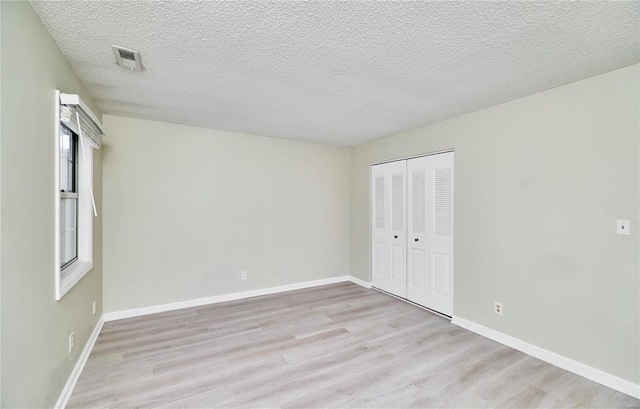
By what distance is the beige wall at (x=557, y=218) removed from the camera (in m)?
2.13

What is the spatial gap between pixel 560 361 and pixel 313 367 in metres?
2.14

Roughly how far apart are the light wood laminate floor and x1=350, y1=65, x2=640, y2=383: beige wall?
0.34 meters

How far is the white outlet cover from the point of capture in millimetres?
2105

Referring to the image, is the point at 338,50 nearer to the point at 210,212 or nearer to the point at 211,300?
the point at 210,212

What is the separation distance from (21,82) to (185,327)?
266cm

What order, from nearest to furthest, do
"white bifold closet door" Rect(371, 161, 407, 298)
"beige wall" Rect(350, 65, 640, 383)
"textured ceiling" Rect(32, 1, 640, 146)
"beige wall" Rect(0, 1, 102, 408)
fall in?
"beige wall" Rect(0, 1, 102, 408) < "textured ceiling" Rect(32, 1, 640, 146) < "beige wall" Rect(350, 65, 640, 383) < "white bifold closet door" Rect(371, 161, 407, 298)

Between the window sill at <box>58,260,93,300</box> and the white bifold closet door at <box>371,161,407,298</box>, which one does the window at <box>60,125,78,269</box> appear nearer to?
the window sill at <box>58,260,93,300</box>

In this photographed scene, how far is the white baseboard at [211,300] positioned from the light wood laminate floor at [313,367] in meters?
0.11

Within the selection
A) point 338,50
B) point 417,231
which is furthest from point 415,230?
A: point 338,50

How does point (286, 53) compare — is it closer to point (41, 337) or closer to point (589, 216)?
point (41, 337)

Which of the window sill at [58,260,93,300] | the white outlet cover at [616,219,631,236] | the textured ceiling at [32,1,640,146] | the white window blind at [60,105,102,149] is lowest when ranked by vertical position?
the window sill at [58,260,93,300]

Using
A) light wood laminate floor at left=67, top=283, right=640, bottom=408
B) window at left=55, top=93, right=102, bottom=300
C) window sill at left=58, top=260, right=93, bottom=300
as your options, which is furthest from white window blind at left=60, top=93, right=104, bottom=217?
light wood laminate floor at left=67, top=283, right=640, bottom=408

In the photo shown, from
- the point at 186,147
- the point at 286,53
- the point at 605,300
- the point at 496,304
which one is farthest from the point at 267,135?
the point at 605,300

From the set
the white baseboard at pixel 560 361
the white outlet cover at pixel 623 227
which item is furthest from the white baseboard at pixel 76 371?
the white outlet cover at pixel 623 227
